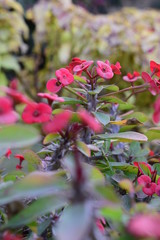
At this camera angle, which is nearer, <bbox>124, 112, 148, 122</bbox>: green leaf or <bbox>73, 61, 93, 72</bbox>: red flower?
<bbox>73, 61, 93, 72</bbox>: red flower

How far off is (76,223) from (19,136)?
0.14 m

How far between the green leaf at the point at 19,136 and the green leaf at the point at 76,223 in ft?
0.33

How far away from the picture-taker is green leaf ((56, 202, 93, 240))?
0.39m

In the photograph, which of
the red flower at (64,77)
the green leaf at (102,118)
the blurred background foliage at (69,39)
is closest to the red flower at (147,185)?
the green leaf at (102,118)

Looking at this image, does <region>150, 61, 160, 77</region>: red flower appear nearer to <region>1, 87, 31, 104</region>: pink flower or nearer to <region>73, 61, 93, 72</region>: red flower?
<region>73, 61, 93, 72</region>: red flower

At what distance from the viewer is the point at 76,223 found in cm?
41

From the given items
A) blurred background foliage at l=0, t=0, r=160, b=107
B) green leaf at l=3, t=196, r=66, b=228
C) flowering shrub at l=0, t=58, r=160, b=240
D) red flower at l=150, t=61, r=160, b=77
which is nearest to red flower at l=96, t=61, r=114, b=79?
flowering shrub at l=0, t=58, r=160, b=240

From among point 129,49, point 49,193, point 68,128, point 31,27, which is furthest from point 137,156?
point 31,27

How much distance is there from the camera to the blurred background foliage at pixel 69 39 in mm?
3292

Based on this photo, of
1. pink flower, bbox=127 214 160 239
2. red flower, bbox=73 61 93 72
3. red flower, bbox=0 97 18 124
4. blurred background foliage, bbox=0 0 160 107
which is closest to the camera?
pink flower, bbox=127 214 160 239

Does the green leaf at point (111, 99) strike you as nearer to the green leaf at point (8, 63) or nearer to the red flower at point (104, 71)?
the red flower at point (104, 71)

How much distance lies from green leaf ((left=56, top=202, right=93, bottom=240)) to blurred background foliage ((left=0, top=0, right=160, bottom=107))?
278 centimetres

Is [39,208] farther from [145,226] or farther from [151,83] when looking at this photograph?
[151,83]

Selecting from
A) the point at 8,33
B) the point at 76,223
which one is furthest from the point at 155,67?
the point at 8,33
